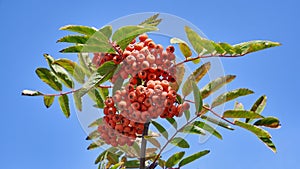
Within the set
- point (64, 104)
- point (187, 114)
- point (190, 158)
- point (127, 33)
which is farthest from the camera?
point (64, 104)

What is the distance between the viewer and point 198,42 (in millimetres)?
1816

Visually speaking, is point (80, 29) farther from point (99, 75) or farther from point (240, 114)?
point (240, 114)

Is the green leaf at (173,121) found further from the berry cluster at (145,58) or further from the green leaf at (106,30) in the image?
the green leaf at (106,30)

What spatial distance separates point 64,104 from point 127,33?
692 millimetres

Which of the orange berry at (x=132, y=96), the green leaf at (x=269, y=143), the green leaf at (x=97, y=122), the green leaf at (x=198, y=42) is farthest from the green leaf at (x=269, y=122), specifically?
the green leaf at (x=97, y=122)

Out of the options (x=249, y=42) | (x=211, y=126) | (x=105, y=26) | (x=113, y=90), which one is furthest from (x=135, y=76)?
(x=249, y=42)

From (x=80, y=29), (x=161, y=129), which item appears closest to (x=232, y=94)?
(x=161, y=129)

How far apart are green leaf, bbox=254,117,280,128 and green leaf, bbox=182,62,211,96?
0.42 metres

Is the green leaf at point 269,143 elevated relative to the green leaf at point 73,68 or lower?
lower

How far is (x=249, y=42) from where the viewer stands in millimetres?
1871

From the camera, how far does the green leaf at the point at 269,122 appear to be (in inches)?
77.9

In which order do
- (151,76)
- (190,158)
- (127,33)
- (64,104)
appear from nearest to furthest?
(127,33)
(151,76)
(190,158)
(64,104)

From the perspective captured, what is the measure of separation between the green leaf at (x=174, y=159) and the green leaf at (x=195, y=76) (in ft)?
1.14

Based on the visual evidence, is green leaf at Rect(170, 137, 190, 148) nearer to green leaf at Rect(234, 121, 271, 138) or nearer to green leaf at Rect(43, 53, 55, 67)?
green leaf at Rect(234, 121, 271, 138)
